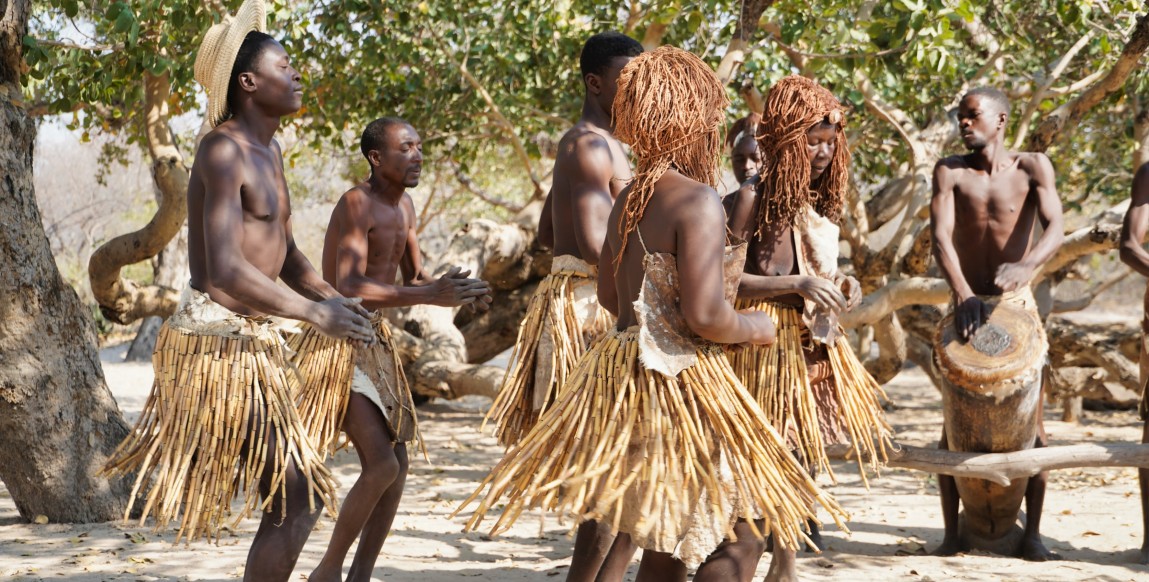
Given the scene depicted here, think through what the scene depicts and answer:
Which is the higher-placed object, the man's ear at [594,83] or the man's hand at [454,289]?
the man's ear at [594,83]

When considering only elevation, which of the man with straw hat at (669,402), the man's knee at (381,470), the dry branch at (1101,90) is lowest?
the man's knee at (381,470)

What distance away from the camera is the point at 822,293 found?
10.8 ft

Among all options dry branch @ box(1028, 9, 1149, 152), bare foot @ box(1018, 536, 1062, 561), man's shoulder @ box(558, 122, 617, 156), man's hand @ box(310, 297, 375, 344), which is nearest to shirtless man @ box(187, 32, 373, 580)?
man's hand @ box(310, 297, 375, 344)

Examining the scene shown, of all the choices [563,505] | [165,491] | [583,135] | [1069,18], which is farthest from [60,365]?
[1069,18]

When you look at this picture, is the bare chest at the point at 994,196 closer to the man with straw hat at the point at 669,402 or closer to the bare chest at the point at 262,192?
the man with straw hat at the point at 669,402

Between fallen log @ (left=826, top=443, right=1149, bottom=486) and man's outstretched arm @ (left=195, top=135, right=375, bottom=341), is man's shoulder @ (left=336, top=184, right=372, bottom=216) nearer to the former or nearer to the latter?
man's outstretched arm @ (left=195, top=135, right=375, bottom=341)

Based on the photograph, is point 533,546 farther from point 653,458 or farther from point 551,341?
point 653,458

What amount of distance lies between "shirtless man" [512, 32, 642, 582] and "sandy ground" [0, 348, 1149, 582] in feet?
3.86

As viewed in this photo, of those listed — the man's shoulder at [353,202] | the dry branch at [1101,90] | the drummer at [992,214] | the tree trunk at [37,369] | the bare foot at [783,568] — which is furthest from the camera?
the dry branch at [1101,90]

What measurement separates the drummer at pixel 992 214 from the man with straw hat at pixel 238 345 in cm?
261

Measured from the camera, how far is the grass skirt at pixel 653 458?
8.18ft

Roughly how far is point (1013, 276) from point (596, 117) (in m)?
1.86

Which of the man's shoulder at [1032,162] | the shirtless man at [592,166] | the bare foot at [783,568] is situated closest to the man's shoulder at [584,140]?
the shirtless man at [592,166]

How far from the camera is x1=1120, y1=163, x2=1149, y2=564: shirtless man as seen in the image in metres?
4.67
